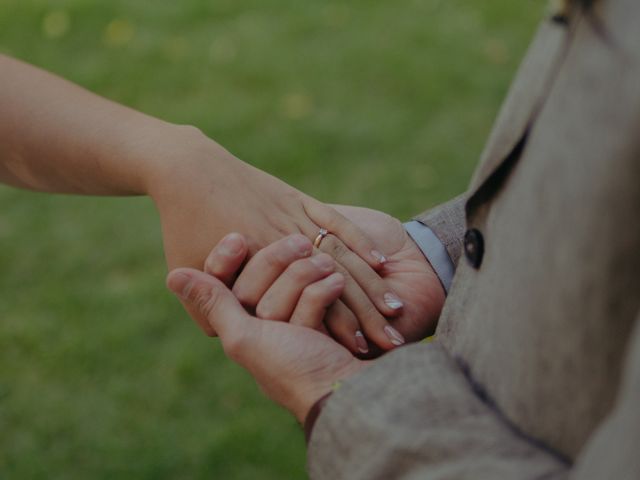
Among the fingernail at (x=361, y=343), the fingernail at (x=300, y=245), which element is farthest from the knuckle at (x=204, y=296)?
A: the fingernail at (x=361, y=343)

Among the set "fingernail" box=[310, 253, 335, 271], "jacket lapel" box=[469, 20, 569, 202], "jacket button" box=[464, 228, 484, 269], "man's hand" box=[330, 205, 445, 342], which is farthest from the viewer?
"man's hand" box=[330, 205, 445, 342]

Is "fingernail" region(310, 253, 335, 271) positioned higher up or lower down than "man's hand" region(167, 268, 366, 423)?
higher up

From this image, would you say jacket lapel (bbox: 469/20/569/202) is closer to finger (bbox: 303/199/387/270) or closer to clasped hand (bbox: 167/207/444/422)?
clasped hand (bbox: 167/207/444/422)

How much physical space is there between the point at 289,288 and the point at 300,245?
128 millimetres

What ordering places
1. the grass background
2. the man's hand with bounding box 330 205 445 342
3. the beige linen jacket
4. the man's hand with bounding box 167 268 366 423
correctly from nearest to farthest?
the beige linen jacket, the man's hand with bounding box 167 268 366 423, the man's hand with bounding box 330 205 445 342, the grass background

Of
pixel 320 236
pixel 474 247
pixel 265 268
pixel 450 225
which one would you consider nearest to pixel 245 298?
pixel 265 268

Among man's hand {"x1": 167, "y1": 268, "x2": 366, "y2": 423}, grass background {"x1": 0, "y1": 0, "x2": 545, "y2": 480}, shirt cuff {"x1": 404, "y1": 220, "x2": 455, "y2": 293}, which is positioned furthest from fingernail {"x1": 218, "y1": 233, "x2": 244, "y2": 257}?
grass background {"x1": 0, "y1": 0, "x2": 545, "y2": 480}

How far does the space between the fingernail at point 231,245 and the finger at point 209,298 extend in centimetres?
9

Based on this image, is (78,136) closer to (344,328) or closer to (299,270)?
(299,270)

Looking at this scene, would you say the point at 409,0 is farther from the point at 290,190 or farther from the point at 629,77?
the point at 629,77

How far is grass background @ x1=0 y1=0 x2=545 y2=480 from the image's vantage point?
3.16m

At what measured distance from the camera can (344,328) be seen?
1.81 m

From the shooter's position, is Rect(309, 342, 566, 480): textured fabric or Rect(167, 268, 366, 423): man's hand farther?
Rect(167, 268, 366, 423): man's hand

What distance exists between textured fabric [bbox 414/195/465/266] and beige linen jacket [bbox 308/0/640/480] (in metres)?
0.57
